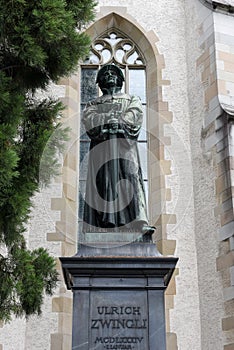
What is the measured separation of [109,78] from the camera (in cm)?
488

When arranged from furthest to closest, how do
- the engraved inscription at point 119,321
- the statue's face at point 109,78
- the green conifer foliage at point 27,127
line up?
the statue's face at point 109,78, the green conifer foliage at point 27,127, the engraved inscription at point 119,321

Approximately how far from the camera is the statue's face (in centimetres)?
487

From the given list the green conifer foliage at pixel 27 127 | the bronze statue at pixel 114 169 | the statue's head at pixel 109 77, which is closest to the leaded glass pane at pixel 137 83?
the green conifer foliage at pixel 27 127

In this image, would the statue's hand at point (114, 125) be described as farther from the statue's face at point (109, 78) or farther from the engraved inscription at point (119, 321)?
the engraved inscription at point (119, 321)

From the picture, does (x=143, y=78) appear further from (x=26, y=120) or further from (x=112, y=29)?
(x=26, y=120)

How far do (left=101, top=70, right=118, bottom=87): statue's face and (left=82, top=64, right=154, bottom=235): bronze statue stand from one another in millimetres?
113

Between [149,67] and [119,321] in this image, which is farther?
[149,67]

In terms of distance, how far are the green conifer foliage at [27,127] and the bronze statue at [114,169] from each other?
0.41 meters

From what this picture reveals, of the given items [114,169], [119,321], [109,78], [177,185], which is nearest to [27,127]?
[109,78]

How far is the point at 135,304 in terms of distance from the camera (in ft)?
13.3

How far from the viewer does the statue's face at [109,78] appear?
4.87m

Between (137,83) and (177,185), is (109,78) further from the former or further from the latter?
Result: (137,83)

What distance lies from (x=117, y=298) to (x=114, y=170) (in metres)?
1.01

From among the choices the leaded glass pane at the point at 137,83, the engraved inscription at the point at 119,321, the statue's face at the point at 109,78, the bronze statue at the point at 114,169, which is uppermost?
the leaded glass pane at the point at 137,83
